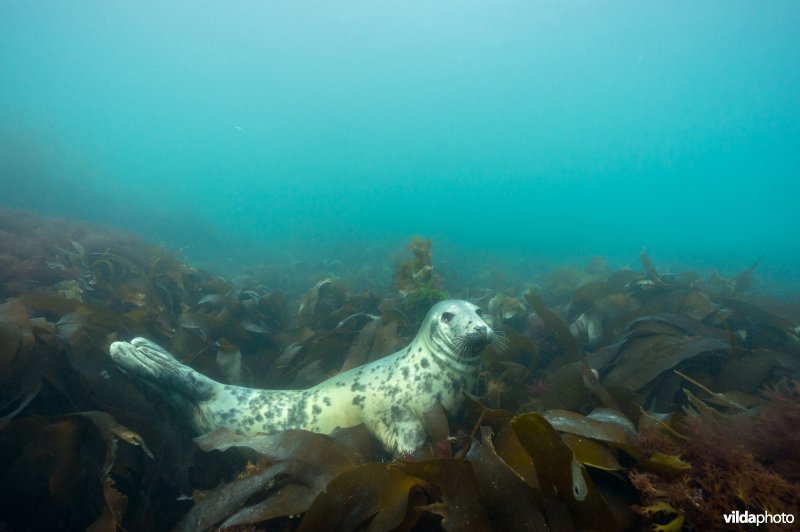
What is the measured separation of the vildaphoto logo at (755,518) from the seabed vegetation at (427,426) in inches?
0.8

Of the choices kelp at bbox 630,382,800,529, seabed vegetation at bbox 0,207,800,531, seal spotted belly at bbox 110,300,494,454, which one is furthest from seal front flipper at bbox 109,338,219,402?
kelp at bbox 630,382,800,529

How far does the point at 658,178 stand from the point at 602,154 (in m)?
19.9

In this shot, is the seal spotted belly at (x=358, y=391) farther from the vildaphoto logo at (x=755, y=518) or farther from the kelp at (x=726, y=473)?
the vildaphoto logo at (x=755, y=518)

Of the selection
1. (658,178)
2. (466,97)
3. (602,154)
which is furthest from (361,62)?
(658,178)

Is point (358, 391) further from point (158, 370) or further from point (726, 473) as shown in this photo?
point (726, 473)

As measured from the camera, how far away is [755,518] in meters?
0.98

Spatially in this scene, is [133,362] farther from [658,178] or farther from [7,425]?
[658,178]

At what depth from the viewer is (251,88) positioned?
10756cm

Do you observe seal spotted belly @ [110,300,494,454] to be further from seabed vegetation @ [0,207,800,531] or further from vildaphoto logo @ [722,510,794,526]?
vildaphoto logo @ [722,510,794,526]

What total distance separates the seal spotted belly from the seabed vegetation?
184 millimetres

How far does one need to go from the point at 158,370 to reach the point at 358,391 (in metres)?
1.46

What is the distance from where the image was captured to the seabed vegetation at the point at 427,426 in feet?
3.99

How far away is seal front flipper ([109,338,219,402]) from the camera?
2396 mm

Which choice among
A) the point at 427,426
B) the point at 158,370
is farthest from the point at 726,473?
the point at 158,370
